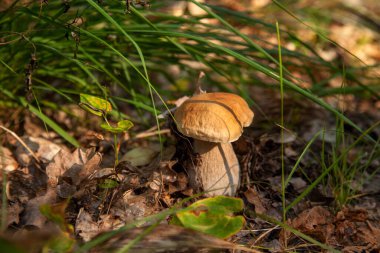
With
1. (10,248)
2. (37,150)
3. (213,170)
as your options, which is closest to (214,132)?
(213,170)

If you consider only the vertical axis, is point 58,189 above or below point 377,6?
below

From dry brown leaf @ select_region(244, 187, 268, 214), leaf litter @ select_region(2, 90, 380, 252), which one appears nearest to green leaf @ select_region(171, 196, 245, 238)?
leaf litter @ select_region(2, 90, 380, 252)

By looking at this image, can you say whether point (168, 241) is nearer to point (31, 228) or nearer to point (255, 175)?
point (31, 228)

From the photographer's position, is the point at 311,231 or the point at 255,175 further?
the point at 255,175

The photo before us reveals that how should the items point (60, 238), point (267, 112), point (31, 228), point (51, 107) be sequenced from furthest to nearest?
point (267, 112) < point (51, 107) < point (31, 228) < point (60, 238)

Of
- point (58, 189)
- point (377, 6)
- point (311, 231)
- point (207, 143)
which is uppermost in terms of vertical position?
point (377, 6)

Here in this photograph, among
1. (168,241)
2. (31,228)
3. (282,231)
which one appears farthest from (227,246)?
(31,228)
